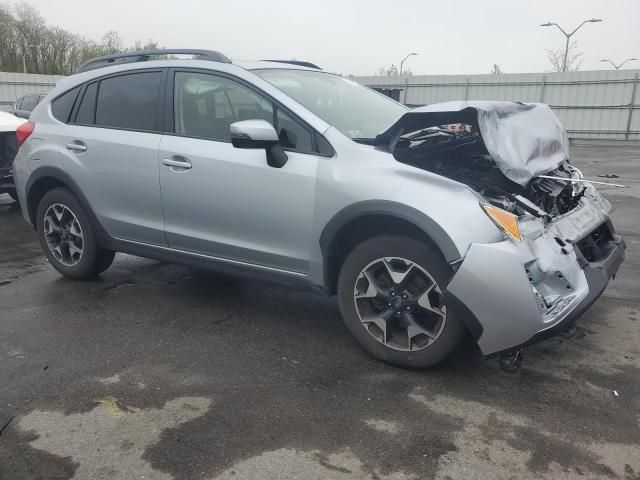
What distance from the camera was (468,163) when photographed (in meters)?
3.68

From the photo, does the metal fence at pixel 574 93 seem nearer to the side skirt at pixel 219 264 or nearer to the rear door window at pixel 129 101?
the rear door window at pixel 129 101

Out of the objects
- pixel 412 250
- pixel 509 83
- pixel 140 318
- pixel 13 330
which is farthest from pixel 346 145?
pixel 509 83

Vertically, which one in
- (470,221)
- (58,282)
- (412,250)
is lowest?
(58,282)

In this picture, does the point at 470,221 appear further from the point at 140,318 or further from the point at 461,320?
the point at 140,318

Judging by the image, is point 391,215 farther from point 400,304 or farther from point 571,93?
point 571,93

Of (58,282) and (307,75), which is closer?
(307,75)

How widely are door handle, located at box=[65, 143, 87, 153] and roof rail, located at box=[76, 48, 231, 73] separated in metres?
0.73

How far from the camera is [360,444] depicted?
8.83ft

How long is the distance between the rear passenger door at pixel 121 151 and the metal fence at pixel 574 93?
19.3 metres

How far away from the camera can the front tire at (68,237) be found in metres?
4.86

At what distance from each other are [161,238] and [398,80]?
25845 mm

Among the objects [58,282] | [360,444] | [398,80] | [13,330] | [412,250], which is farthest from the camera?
[398,80]

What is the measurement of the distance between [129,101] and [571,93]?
2452cm

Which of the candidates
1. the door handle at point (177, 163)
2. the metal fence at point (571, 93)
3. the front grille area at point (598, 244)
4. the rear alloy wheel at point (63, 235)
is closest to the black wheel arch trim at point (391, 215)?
the front grille area at point (598, 244)
